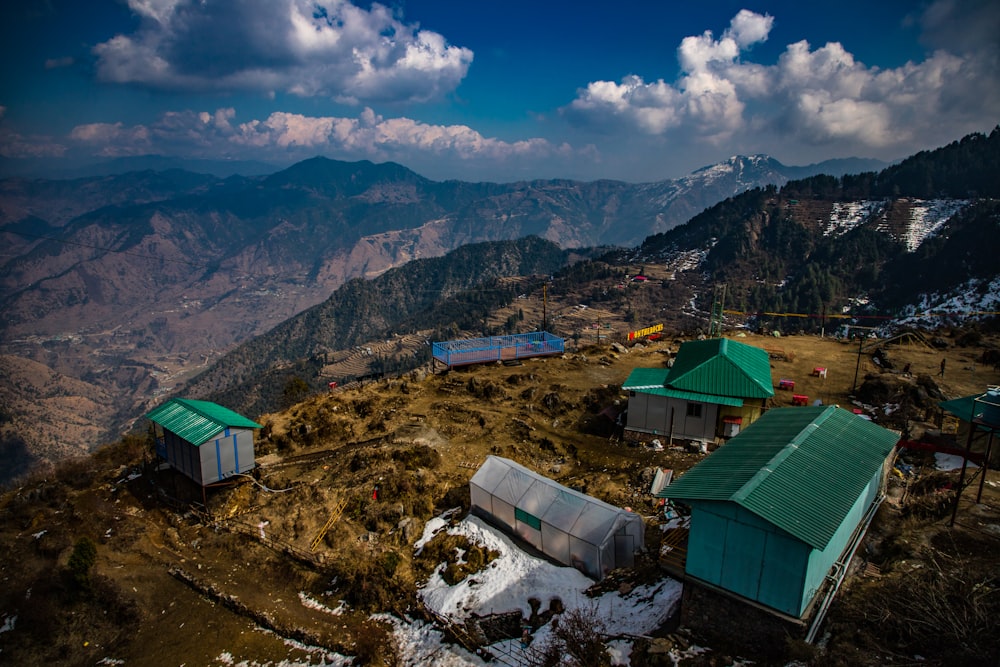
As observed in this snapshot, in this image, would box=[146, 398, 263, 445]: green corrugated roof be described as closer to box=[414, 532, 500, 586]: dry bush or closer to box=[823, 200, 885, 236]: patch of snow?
box=[414, 532, 500, 586]: dry bush

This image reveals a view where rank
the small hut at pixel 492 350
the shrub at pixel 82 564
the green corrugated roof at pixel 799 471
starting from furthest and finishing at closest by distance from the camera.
Answer: 1. the small hut at pixel 492 350
2. the shrub at pixel 82 564
3. the green corrugated roof at pixel 799 471

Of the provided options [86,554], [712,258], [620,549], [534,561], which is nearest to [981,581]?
[620,549]

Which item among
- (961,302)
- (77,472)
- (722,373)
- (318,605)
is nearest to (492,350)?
(722,373)

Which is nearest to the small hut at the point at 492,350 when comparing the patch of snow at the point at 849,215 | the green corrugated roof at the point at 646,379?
the green corrugated roof at the point at 646,379

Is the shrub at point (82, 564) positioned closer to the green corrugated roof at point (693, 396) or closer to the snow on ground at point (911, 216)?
the green corrugated roof at point (693, 396)

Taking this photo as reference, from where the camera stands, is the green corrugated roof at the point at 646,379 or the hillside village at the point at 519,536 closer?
the hillside village at the point at 519,536

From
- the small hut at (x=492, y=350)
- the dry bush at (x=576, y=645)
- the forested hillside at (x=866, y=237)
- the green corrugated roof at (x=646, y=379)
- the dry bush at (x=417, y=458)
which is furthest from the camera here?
the forested hillside at (x=866, y=237)
